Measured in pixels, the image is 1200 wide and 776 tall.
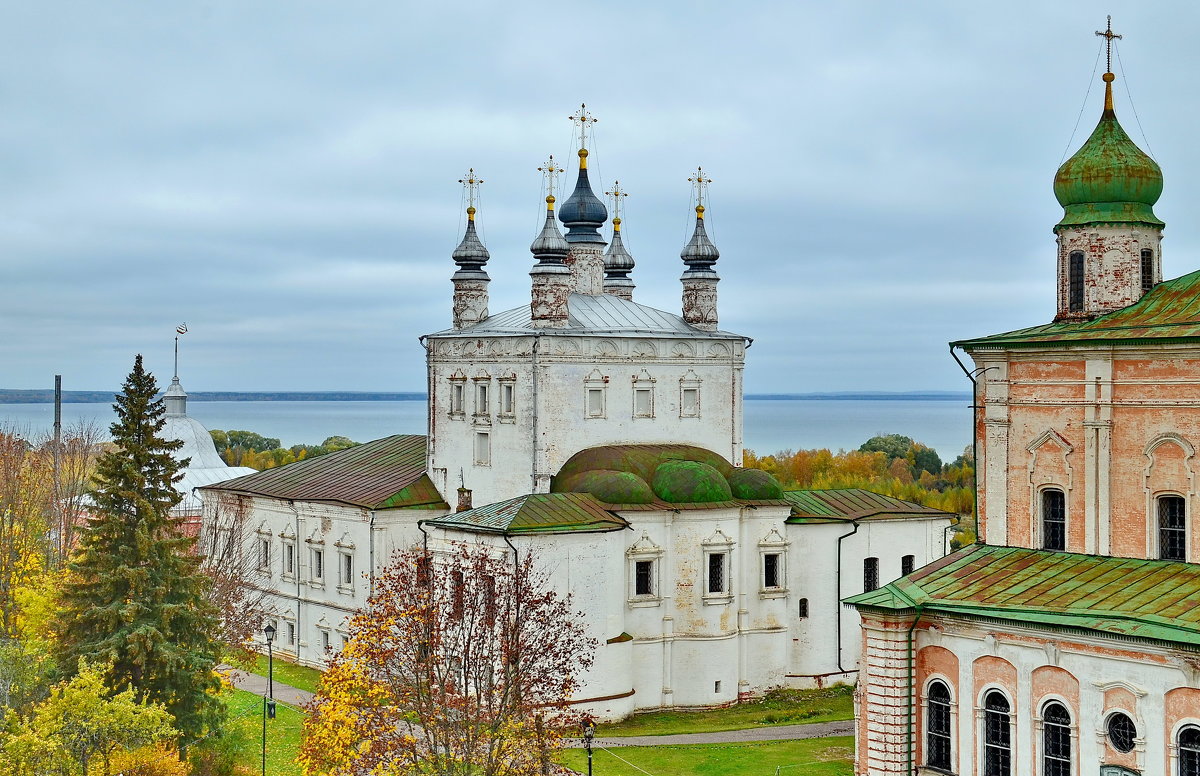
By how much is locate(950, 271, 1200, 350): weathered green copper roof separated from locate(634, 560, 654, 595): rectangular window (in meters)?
9.41

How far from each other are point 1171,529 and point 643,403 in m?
14.7

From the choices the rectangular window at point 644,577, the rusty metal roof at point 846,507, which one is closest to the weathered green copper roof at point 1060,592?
the rectangular window at point 644,577

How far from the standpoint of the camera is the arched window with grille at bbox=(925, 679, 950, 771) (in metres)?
22.5

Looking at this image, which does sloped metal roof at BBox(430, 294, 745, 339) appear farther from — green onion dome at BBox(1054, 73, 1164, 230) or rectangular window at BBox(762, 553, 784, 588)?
green onion dome at BBox(1054, 73, 1164, 230)

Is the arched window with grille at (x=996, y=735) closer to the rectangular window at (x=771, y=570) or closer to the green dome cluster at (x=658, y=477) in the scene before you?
the green dome cluster at (x=658, y=477)

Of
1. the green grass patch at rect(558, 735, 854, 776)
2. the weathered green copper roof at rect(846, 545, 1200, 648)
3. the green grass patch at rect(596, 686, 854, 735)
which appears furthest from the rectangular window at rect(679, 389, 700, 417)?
the weathered green copper roof at rect(846, 545, 1200, 648)

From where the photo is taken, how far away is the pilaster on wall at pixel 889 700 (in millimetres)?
22719

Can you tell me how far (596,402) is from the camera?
111 ft

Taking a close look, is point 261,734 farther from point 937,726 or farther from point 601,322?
point 937,726

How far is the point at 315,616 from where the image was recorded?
3756 centimetres

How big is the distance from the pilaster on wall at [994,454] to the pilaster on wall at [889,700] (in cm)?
318

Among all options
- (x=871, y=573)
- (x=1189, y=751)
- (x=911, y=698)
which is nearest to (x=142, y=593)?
(x=911, y=698)

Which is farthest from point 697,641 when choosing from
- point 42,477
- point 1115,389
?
point 42,477

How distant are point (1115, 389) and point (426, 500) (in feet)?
61.1
